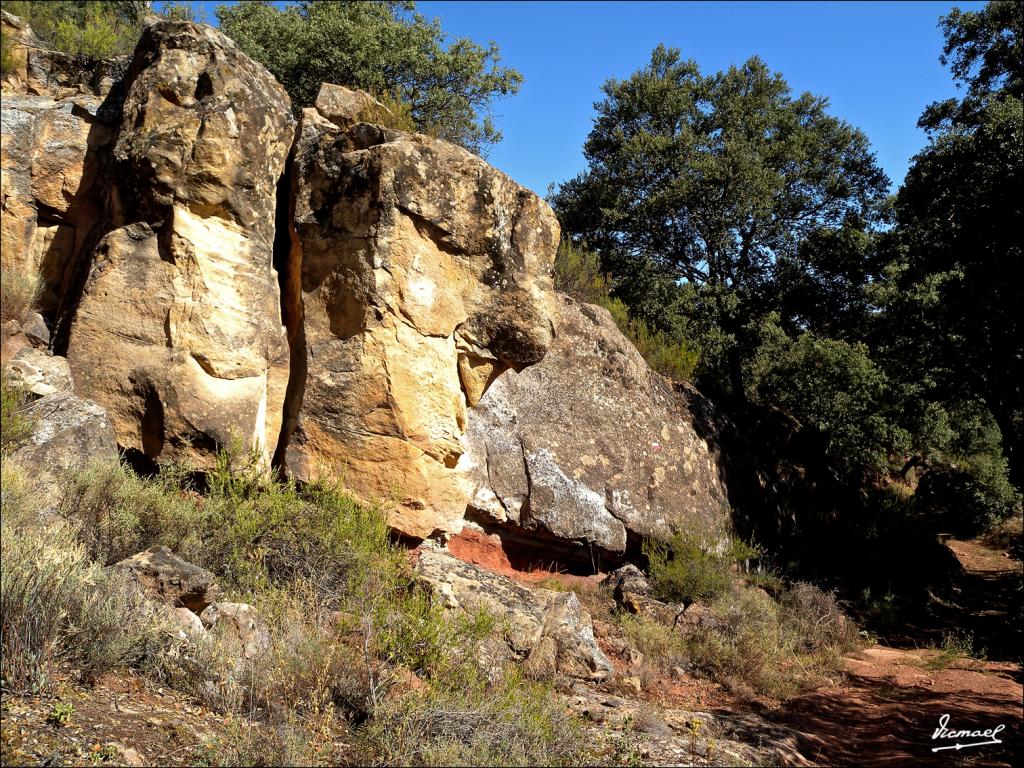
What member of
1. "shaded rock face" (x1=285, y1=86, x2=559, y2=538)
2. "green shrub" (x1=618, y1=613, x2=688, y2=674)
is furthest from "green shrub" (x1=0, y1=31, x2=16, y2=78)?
"green shrub" (x1=618, y1=613, x2=688, y2=674)

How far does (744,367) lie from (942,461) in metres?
6.39

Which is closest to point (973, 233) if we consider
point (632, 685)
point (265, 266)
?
point (632, 685)

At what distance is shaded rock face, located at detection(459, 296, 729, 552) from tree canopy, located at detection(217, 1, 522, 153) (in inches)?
150

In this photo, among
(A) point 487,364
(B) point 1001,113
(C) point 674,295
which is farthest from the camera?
(C) point 674,295

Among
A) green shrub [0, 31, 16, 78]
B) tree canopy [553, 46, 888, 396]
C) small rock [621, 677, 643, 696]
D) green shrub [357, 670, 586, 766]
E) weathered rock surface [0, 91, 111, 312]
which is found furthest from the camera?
tree canopy [553, 46, 888, 396]

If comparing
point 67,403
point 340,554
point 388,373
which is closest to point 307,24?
point 388,373

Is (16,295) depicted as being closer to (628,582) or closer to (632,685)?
(632,685)

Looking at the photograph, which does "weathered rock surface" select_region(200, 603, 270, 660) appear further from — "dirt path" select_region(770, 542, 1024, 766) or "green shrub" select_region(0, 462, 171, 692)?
"dirt path" select_region(770, 542, 1024, 766)

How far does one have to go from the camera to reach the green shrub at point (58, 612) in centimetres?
376

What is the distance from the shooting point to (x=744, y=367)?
16250 mm

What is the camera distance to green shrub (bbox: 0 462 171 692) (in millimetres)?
3762

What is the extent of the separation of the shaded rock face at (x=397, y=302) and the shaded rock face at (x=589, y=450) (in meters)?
1.50

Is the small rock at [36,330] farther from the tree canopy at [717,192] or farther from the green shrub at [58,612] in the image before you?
the tree canopy at [717,192]

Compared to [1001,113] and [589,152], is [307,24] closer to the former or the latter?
[589,152]
